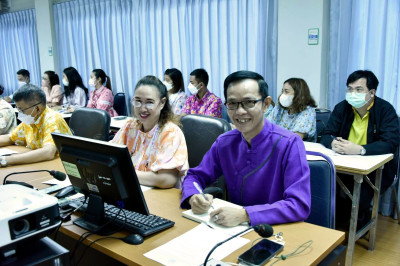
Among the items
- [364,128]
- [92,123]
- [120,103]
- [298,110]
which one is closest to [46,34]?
[120,103]

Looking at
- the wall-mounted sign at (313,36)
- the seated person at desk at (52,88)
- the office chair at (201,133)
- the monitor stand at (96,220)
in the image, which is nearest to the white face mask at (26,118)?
the office chair at (201,133)

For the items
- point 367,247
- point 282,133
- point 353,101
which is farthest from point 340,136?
point 282,133

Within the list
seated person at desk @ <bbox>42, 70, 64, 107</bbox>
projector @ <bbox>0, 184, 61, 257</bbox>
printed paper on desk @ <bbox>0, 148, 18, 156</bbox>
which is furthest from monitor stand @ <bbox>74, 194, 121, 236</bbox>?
seated person at desk @ <bbox>42, 70, 64, 107</bbox>

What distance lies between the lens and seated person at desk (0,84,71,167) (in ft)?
7.50

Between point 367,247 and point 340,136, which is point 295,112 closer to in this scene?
point 340,136

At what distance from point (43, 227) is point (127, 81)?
4.95 m

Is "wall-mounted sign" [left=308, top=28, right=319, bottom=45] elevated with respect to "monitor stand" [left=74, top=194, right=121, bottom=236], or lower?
elevated

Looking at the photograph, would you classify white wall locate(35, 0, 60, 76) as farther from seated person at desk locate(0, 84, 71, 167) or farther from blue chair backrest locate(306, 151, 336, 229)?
blue chair backrest locate(306, 151, 336, 229)

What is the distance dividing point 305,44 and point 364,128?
1.25 m

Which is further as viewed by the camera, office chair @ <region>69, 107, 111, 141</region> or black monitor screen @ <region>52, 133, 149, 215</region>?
office chair @ <region>69, 107, 111, 141</region>

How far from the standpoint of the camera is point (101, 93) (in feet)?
17.7

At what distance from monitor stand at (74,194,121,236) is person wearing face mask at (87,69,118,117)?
13.1 feet

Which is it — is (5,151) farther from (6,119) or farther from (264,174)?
(264,174)

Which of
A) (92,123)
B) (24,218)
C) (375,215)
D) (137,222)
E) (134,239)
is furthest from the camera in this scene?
(92,123)
